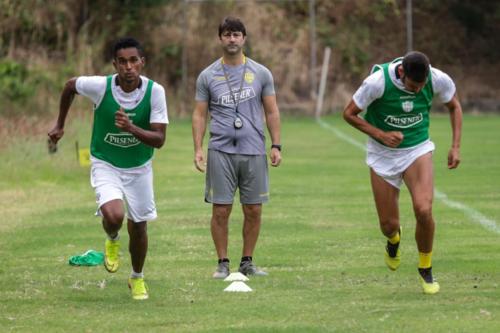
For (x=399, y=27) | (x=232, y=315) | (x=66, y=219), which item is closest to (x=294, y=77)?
(x=399, y=27)

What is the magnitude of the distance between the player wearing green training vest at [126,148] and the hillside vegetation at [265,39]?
25.9 m

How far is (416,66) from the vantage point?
10.6 meters

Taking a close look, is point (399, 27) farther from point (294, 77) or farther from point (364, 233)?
point (364, 233)

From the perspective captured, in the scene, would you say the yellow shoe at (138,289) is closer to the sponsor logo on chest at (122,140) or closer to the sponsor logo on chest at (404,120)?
the sponsor logo on chest at (122,140)

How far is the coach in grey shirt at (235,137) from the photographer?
12.1 meters

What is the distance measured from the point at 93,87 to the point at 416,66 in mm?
2497

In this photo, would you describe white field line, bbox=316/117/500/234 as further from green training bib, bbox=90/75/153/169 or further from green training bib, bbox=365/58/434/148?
green training bib, bbox=90/75/153/169

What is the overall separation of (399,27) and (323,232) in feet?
106

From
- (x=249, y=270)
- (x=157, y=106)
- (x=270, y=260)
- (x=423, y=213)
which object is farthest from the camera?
(x=270, y=260)

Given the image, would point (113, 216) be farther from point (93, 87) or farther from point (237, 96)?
point (237, 96)

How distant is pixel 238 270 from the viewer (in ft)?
40.2

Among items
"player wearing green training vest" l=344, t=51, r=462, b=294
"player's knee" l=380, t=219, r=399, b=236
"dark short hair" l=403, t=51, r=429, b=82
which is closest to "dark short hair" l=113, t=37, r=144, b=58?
"player wearing green training vest" l=344, t=51, r=462, b=294

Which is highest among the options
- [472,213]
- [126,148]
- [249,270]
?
[126,148]

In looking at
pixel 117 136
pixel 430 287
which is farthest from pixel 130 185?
pixel 430 287
